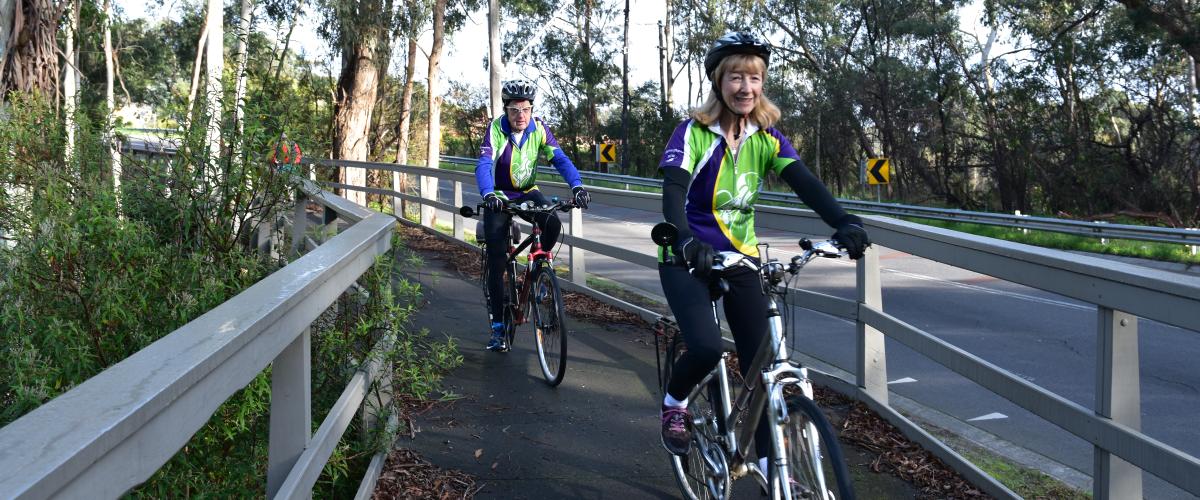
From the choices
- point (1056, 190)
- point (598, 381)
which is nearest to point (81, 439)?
point (598, 381)

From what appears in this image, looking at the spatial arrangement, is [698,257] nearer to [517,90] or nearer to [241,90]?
[241,90]

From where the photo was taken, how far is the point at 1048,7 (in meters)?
35.7

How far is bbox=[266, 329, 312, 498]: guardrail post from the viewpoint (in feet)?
8.80

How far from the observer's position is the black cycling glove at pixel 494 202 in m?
7.24

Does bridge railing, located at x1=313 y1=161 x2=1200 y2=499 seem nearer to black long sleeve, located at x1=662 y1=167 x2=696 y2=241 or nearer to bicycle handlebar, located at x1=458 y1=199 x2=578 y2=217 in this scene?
black long sleeve, located at x1=662 y1=167 x2=696 y2=241

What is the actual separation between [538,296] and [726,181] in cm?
333

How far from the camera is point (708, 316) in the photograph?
4094 millimetres

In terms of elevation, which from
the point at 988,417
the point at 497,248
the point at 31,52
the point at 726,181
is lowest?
the point at 988,417

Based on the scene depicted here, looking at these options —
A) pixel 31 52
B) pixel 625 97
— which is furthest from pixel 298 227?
pixel 625 97

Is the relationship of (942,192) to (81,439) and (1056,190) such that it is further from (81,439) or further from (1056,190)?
(81,439)

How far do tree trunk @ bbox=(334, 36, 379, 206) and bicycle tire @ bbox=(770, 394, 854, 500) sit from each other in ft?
79.8

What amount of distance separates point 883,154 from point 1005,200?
31.5 feet

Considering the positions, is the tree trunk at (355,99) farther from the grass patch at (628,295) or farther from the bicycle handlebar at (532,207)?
the bicycle handlebar at (532,207)

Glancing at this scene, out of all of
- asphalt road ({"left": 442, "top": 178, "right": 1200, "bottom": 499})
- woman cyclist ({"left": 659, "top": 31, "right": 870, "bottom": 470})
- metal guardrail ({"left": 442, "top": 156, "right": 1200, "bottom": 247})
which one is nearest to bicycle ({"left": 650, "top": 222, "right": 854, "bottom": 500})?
woman cyclist ({"left": 659, "top": 31, "right": 870, "bottom": 470})
